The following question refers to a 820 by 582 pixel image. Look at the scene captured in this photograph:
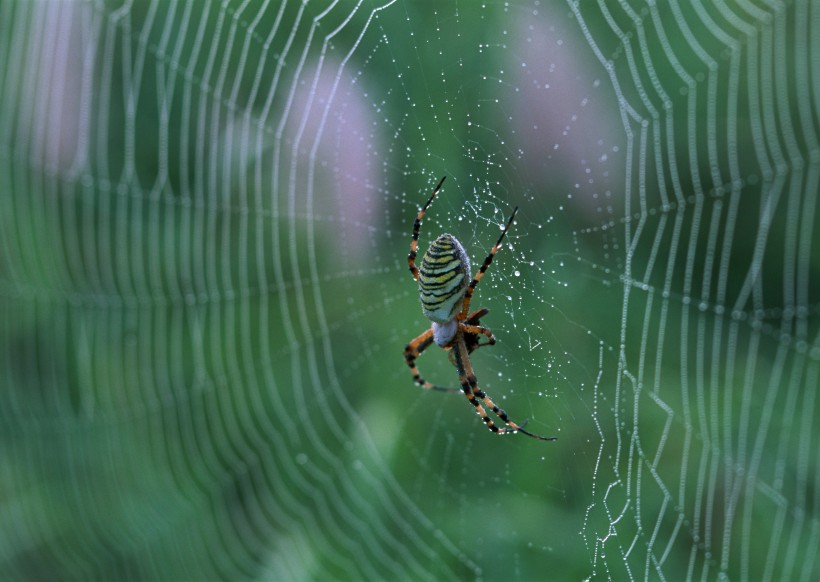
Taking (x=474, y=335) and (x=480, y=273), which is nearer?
(x=480, y=273)

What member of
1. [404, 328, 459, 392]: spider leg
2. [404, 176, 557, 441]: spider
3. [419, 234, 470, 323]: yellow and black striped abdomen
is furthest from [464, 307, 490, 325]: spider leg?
[404, 328, 459, 392]: spider leg

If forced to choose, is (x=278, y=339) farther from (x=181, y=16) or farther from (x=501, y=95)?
(x=501, y=95)

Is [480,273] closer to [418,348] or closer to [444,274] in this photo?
[444,274]

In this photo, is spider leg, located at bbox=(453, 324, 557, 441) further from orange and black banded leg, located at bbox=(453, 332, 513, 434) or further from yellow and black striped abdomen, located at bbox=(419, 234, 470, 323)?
yellow and black striped abdomen, located at bbox=(419, 234, 470, 323)

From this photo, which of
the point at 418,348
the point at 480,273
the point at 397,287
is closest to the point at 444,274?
the point at 480,273

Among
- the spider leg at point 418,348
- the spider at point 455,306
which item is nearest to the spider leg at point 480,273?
the spider at point 455,306

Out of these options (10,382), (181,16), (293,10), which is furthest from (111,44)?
(10,382)

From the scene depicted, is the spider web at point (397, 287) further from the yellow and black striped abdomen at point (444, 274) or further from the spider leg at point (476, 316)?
the yellow and black striped abdomen at point (444, 274)
